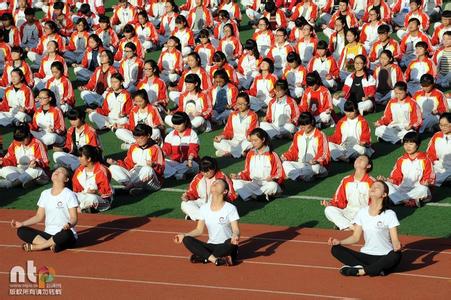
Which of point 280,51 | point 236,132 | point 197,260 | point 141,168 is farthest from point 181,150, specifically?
point 280,51

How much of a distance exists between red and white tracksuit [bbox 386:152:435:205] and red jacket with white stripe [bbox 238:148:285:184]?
1.62 meters

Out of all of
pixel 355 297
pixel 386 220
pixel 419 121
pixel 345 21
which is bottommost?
pixel 355 297

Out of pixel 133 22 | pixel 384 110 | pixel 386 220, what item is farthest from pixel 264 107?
pixel 386 220

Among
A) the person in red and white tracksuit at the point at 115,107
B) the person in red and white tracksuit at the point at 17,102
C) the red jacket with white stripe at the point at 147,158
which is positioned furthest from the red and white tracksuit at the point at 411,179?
the person in red and white tracksuit at the point at 17,102

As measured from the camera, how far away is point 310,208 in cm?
1602

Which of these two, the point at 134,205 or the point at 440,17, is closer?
the point at 134,205

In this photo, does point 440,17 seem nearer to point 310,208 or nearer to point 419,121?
point 419,121

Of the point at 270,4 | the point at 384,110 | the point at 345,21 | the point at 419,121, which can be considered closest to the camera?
the point at 419,121

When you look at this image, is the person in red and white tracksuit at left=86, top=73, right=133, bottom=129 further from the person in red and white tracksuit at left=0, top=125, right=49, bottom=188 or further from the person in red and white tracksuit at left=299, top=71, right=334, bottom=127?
the person in red and white tracksuit at left=299, top=71, right=334, bottom=127

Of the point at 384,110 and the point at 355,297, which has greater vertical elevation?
the point at 384,110

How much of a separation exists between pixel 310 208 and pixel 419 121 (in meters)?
3.59

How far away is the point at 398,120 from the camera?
18.9 meters

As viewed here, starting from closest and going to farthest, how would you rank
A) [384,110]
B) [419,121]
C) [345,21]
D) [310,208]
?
[310,208] → [419,121] → [384,110] → [345,21]

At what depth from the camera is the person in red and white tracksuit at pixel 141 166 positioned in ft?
55.2
